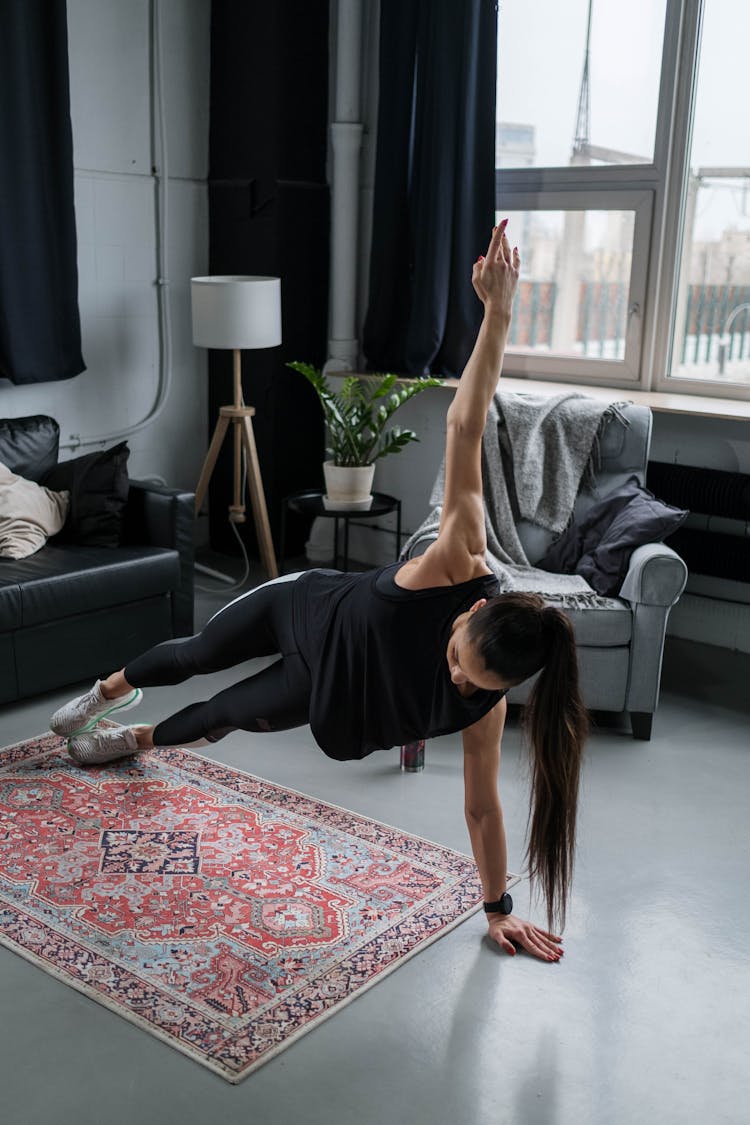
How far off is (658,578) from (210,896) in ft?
5.73

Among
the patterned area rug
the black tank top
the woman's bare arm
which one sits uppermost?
the woman's bare arm

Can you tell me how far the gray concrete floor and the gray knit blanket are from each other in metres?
1.27

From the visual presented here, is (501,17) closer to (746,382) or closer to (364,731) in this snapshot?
(746,382)

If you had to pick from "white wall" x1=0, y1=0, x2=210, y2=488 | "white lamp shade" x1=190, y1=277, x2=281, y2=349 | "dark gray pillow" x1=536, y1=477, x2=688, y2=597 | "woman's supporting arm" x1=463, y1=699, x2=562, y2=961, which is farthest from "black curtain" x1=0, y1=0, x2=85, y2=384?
"woman's supporting arm" x1=463, y1=699, x2=562, y2=961

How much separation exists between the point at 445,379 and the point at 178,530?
5.07 feet

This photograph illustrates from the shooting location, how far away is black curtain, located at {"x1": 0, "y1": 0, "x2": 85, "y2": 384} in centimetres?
444

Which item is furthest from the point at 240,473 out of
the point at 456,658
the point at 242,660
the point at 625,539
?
the point at 456,658

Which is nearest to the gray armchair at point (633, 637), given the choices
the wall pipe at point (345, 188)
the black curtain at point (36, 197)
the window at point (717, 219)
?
the window at point (717, 219)

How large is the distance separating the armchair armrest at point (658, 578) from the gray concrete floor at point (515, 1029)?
0.72 meters

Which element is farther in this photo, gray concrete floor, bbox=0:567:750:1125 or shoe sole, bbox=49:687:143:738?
shoe sole, bbox=49:687:143:738

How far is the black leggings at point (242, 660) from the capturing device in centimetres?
258

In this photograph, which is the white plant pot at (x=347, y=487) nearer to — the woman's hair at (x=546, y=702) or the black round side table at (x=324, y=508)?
the black round side table at (x=324, y=508)

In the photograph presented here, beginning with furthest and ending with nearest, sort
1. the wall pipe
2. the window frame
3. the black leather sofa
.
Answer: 1. the wall pipe
2. the window frame
3. the black leather sofa

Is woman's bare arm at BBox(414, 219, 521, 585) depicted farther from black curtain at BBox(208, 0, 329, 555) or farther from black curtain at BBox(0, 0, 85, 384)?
black curtain at BBox(208, 0, 329, 555)
